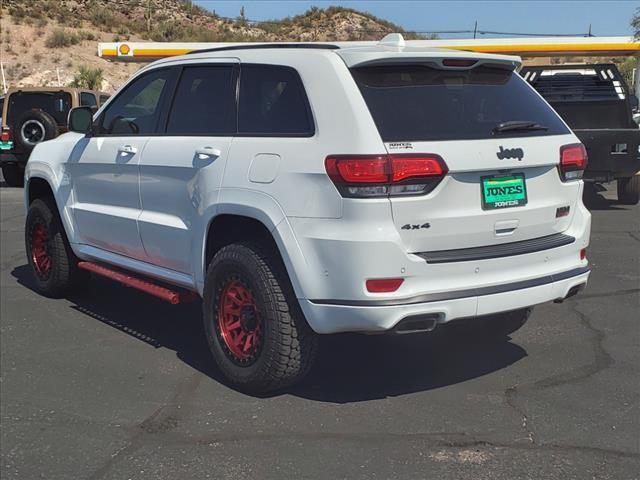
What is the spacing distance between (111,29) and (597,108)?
4977cm

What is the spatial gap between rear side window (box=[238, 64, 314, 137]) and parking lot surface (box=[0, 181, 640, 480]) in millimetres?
1534

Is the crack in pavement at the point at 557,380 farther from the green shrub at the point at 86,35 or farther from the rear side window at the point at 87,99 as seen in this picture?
the green shrub at the point at 86,35

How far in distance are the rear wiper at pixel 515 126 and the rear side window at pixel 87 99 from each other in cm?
1255

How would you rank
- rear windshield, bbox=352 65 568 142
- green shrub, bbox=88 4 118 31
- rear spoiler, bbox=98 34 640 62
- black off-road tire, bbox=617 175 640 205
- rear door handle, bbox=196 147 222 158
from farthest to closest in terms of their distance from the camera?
1. green shrub, bbox=88 4 118 31
2. rear spoiler, bbox=98 34 640 62
3. black off-road tire, bbox=617 175 640 205
4. rear door handle, bbox=196 147 222 158
5. rear windshield, bbox=352 65 568 142

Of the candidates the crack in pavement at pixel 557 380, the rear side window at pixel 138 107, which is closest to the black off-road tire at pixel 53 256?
the rear side window at pixel 138 107

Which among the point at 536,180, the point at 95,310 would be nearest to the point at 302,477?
the point at 536,180

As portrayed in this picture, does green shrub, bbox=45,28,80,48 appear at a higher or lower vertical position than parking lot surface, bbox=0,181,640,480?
higher

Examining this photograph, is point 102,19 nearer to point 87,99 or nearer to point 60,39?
point 60,39

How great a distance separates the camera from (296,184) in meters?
3.64

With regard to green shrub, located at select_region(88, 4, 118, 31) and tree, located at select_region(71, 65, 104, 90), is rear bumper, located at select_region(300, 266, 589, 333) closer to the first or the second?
tree, located at select_region(71, 65, 104, 90)

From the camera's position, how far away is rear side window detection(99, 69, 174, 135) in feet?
16.2

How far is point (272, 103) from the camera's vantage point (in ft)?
13.3

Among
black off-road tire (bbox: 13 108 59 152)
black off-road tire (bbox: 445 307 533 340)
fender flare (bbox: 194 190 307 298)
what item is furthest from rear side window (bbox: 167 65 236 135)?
black off-road tire (bbox: 13 108 59 152)

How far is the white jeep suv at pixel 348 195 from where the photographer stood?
3.48m
